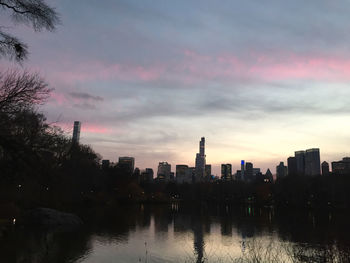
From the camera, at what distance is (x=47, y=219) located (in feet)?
124

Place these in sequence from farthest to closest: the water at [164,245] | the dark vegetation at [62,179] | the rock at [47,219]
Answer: the rock at [47,219] < the water at [164,245] < the dark vegetation at [62,179]

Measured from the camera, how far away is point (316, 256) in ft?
78.5

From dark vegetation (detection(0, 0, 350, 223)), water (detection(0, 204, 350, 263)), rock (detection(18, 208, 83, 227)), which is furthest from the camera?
rock (detection(18, 208, 83, 227))

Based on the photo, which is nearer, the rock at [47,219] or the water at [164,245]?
the water at [164,245]

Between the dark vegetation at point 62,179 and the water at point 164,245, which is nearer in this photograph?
the dark vegetation at point 62,179

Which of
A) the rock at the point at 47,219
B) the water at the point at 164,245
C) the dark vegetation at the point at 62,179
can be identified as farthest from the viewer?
the rock at the point at 47,219

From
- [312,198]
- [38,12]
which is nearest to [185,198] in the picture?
[312,198]

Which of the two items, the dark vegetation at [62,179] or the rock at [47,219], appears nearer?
the dark vegetation at [62,179]

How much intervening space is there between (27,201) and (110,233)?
762 inches

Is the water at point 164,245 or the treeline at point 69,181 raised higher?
the treeline at point 69,181

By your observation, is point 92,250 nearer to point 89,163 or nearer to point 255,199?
point 89,163

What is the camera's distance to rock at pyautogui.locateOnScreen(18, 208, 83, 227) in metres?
37.4

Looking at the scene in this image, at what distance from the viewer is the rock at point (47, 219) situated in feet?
123

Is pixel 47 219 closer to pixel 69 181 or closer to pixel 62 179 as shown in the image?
pixel 69 181
